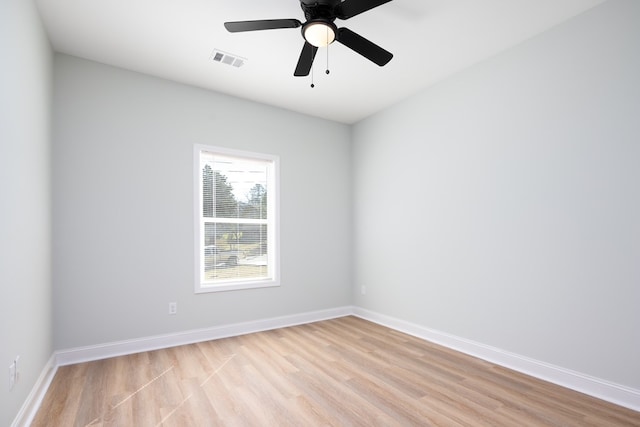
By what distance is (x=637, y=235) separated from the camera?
221 cm

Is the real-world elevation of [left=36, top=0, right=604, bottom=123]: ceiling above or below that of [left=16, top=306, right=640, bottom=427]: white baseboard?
above

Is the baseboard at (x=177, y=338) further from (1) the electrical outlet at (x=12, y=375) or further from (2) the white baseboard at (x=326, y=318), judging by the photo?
(1) the electrical outlet at (x=12, y=375)

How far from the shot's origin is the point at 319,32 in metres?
2.09

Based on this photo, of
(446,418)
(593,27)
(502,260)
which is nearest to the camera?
(446,418)

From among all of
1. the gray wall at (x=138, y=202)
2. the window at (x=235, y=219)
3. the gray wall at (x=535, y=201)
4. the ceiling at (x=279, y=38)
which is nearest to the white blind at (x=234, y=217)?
the window at (x=235, y=219)

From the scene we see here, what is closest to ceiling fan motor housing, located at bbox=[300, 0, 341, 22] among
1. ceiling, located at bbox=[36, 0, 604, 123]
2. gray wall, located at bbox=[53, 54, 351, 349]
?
ceiling, located at bbox=[36, 0, 604, 123]

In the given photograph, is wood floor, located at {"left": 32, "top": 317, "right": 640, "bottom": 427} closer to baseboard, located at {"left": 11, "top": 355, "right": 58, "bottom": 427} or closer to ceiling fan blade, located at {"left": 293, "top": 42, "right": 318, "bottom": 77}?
baseboard, located at {"left": 11, "top": 355, "right": 58, "bottom": 427}

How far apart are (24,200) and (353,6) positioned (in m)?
2.44

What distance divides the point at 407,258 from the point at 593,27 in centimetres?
267

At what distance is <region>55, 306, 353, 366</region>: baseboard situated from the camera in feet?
9.78

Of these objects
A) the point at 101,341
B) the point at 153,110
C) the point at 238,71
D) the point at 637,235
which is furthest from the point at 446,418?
the point at 153,110

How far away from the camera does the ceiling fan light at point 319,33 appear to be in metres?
2.05

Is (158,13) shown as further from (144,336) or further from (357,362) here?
(357,362)

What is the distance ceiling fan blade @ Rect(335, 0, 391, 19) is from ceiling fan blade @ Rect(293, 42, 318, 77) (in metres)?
0.28
